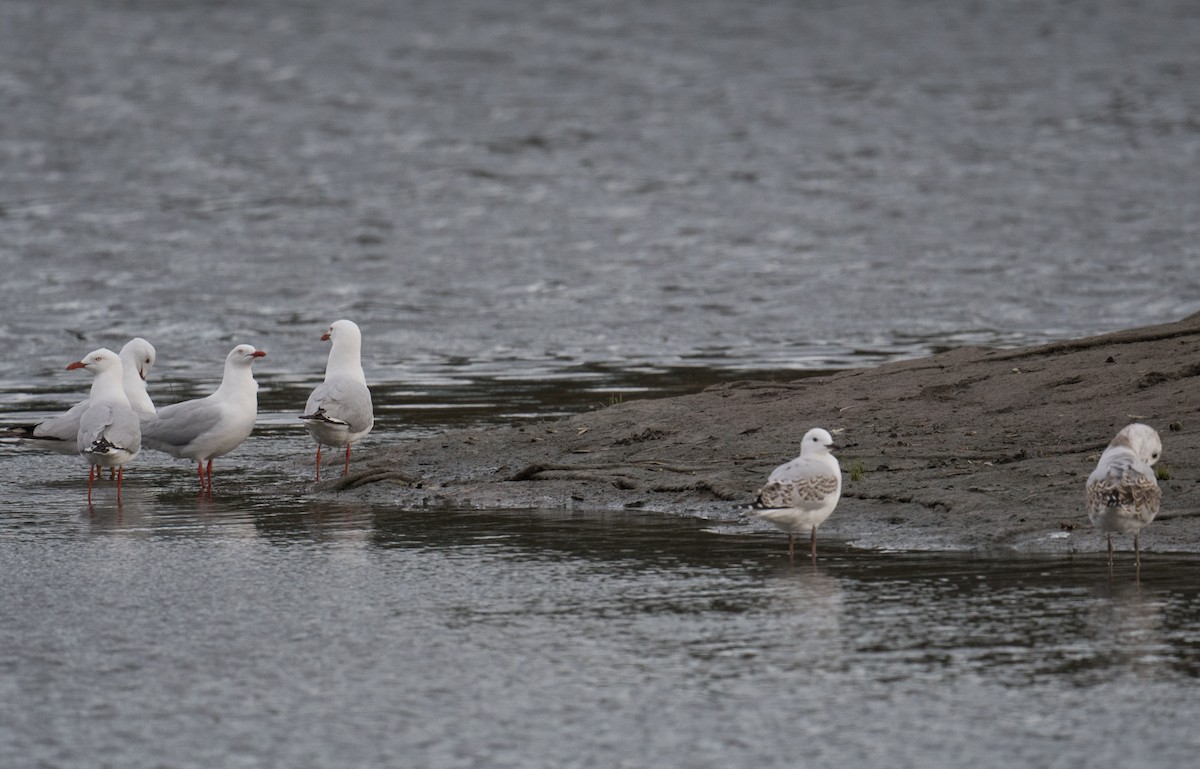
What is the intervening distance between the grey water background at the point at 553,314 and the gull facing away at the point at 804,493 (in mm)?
292

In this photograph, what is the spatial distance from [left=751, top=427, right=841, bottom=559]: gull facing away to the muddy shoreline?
0.55m

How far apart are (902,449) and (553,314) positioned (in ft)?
51.9

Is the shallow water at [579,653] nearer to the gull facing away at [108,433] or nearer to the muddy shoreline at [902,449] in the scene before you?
the muddy shoreline at [902,449]

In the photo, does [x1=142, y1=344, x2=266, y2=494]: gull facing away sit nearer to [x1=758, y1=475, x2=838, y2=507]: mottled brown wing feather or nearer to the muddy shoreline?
the muddy shoreline

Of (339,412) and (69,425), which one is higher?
(339,412)

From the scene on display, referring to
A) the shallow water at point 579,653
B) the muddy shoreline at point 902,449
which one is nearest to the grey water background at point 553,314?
the shallow water at point 579,653

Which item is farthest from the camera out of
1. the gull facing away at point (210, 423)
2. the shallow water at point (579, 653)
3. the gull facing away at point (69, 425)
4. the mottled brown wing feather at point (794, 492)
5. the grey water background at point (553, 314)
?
the gull facing away at point (69, 425)

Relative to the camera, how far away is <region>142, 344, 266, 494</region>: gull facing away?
1356 cm

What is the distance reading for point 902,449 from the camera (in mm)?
12711

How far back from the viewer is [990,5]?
63.1 m

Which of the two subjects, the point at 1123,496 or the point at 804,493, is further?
the point at 804,493

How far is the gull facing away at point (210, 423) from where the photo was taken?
534 inches

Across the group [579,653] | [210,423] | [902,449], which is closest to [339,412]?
[210,423]

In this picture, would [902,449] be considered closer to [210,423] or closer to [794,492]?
[794,492]
